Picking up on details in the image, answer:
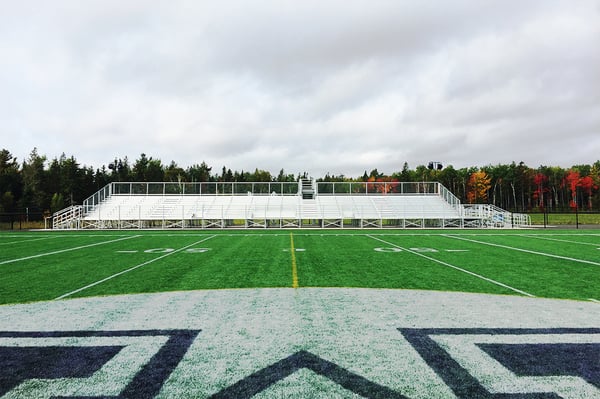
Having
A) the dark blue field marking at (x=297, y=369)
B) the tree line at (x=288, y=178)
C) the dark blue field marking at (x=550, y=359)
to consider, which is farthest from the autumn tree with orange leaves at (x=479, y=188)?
the dark blue field marking at (x=297, y=369)

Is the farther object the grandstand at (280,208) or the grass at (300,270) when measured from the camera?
the grandstand at (280,208)

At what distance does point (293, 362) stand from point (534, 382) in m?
2.28

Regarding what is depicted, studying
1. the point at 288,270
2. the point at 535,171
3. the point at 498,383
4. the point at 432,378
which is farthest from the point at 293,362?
the point at 535,171

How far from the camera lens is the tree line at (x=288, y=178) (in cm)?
6012

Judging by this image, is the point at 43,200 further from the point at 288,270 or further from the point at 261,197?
the point at 288,270

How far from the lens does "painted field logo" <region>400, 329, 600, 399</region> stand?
3361 millimetres

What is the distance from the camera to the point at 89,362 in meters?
3.99

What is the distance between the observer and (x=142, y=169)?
287ft

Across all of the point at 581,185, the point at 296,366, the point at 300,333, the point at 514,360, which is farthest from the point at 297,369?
the point at 581,185

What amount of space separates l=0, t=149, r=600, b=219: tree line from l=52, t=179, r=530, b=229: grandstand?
79.5 ft

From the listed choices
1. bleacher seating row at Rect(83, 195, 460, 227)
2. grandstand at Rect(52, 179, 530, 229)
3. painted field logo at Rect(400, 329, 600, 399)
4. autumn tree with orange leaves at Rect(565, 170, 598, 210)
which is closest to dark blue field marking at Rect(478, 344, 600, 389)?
painted field logo at Rect(400, 329, 600, 399)

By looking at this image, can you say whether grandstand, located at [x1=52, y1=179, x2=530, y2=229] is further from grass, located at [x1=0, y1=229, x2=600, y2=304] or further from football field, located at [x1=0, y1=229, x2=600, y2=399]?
football field, located at [x1=0, y1=229, x2=600, y2=399]

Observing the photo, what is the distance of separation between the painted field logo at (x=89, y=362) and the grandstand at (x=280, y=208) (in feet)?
88.6

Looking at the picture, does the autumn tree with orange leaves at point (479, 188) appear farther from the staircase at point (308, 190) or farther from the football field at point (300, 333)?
the football field at point (300, 333)
